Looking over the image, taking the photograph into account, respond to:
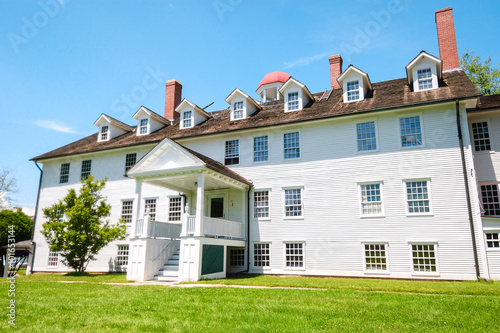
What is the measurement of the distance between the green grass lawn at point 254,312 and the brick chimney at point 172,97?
17.6 m

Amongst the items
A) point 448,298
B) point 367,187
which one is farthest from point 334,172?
point 448,298

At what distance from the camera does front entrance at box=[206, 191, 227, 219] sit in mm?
19864

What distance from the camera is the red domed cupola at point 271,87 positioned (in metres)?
29.6

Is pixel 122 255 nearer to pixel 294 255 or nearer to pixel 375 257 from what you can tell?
pixel 294 255

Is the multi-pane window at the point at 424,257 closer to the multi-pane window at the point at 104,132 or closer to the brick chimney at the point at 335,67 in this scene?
the brick chimney at the point at 335,67

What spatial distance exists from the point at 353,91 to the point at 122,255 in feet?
52.9

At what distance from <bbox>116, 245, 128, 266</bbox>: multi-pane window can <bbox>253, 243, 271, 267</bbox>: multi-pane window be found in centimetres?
817

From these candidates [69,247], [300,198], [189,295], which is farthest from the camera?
[69,247]

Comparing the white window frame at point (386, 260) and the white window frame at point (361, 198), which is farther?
the white window frame at point (361, 198)

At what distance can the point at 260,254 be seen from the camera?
1856 cm

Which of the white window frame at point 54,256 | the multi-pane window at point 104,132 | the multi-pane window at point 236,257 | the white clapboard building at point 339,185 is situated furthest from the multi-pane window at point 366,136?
the white window frame at point 54,256

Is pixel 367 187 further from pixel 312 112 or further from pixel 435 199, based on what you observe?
pixel 312 112

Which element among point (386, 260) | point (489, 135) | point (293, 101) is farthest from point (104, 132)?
point (489, 135)

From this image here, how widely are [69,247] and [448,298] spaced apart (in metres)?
17.8
